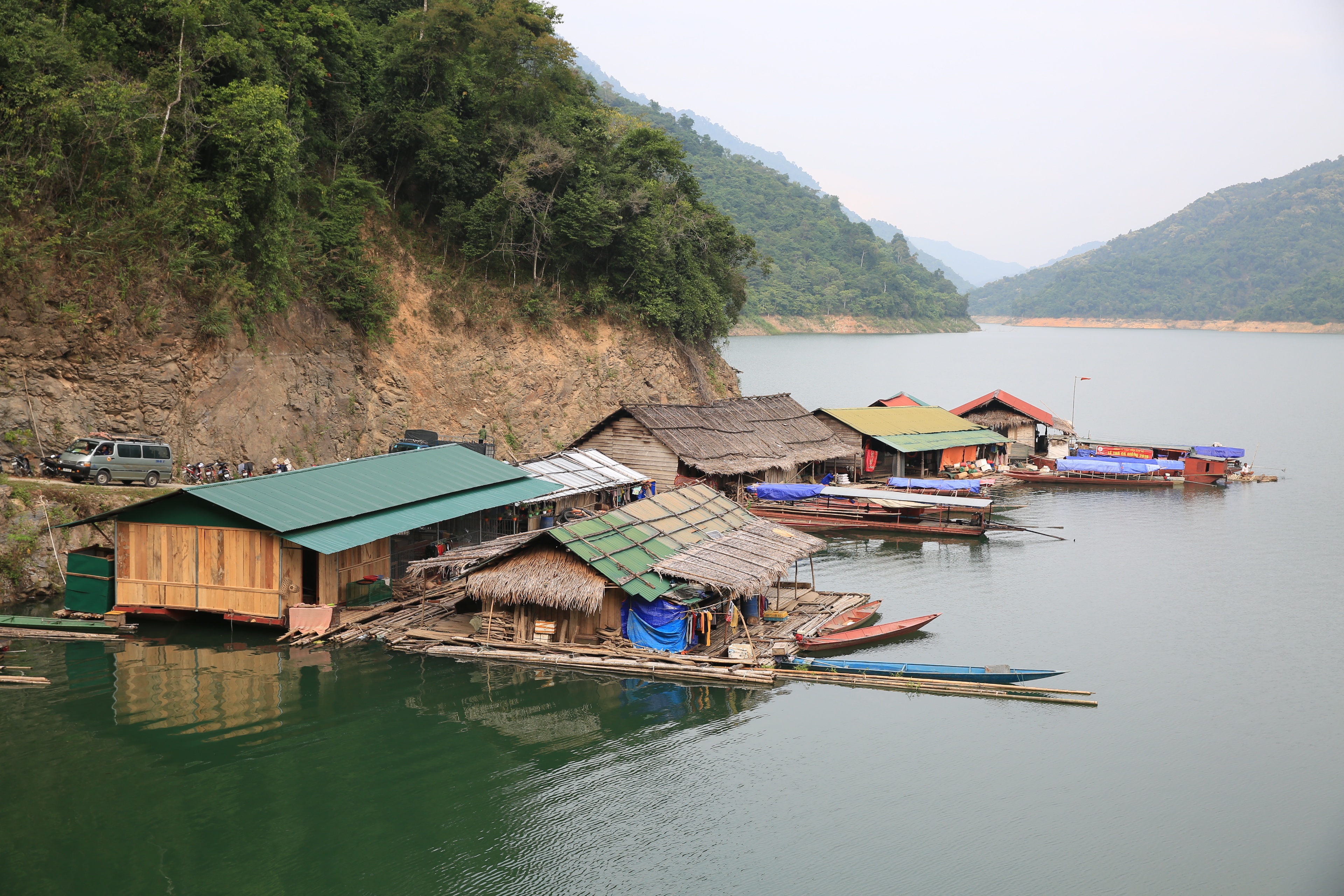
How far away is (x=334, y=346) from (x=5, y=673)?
23347 millimetres

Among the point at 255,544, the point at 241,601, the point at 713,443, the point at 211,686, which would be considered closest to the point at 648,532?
the point at 255,544

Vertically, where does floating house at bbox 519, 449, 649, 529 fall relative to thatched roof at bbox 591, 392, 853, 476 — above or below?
below

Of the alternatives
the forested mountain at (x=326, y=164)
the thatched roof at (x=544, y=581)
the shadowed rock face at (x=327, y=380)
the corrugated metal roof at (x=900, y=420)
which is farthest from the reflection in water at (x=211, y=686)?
the corrugated metal roof at (x=900, y=420)

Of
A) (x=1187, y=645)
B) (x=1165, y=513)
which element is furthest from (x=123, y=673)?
(x=1165, y=513)

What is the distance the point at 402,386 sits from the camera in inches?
1864

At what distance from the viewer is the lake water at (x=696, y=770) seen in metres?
17.1

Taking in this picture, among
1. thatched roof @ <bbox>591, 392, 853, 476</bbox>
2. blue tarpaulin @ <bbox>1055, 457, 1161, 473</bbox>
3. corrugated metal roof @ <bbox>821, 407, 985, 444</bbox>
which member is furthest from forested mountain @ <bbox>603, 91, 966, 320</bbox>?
thatched roof @ <bbox>591, 392, 853, 476</bbox>

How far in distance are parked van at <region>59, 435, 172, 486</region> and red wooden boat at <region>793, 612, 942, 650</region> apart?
22177 millimetres

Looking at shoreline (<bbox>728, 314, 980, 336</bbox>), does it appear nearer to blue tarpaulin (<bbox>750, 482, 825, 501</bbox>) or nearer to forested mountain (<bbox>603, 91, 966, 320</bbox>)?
forested mountain (<bbox>603, 91, 966, 320</bbox>)

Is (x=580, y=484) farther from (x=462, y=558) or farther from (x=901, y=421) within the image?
(x=901, y=421)

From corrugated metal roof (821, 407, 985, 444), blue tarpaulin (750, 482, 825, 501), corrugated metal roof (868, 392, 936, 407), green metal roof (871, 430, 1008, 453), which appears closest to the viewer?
blue tarpaulin (750, 482, 825, 501)

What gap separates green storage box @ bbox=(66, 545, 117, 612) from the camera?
27.5 metres

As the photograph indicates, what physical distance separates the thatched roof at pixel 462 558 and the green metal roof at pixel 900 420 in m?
29.9

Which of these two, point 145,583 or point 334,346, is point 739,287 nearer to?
point 334,346
